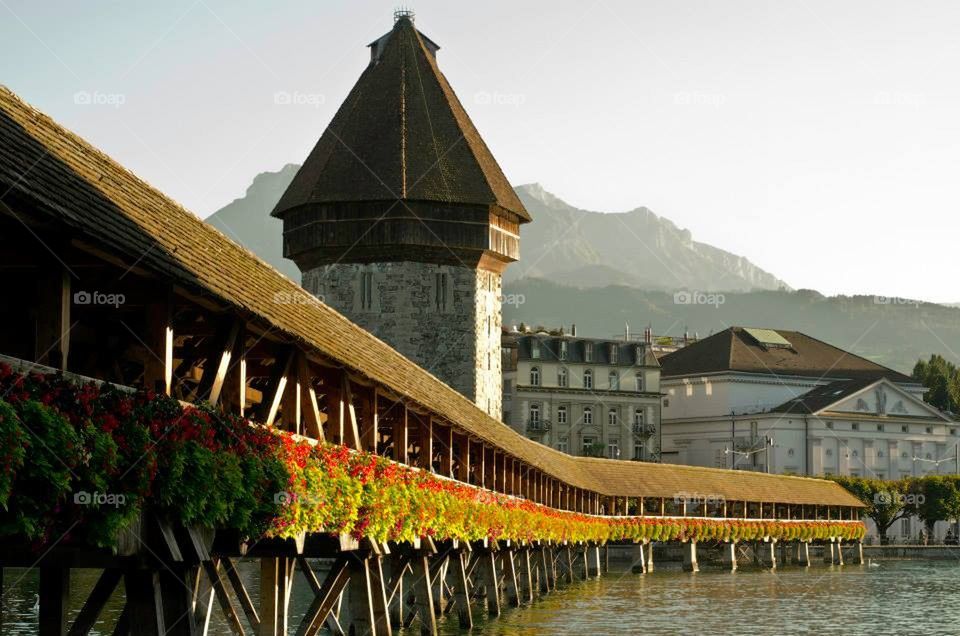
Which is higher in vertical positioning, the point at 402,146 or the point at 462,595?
the point at 402,146

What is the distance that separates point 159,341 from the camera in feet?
48.8

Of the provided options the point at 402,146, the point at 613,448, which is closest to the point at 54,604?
the point at 402,146

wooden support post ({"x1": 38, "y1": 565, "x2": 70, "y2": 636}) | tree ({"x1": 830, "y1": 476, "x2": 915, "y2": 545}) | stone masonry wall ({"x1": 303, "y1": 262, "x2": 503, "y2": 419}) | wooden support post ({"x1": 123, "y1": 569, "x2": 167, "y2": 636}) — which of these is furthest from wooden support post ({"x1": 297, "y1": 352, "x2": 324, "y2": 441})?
tree ({"x1": 830, "y1": 476, "x2": 915, "y2": 545})

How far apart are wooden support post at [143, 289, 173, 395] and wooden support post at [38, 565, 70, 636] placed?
240 centimetres

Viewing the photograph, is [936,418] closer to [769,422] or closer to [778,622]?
[769,422]

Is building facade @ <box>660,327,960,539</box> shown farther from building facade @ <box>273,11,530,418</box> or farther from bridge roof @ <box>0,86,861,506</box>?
bridge roof @ <box>0,86,861,506</box>

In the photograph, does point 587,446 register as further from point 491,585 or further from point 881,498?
point 491,585

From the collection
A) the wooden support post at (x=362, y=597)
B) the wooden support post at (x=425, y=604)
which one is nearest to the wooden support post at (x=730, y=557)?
the wooden support post at (x=425, y=604)

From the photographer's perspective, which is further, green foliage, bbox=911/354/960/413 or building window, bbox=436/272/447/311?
green foliage, bbox=911/354/960/413

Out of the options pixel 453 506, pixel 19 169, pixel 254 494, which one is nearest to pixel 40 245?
pixel 19 169

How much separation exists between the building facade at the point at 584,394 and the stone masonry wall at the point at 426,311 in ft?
126

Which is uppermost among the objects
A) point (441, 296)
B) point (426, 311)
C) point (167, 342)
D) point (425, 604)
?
point (441, 296)

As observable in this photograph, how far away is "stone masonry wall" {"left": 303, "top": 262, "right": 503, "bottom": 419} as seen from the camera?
67750 millimetres

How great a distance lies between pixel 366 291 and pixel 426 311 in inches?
107
